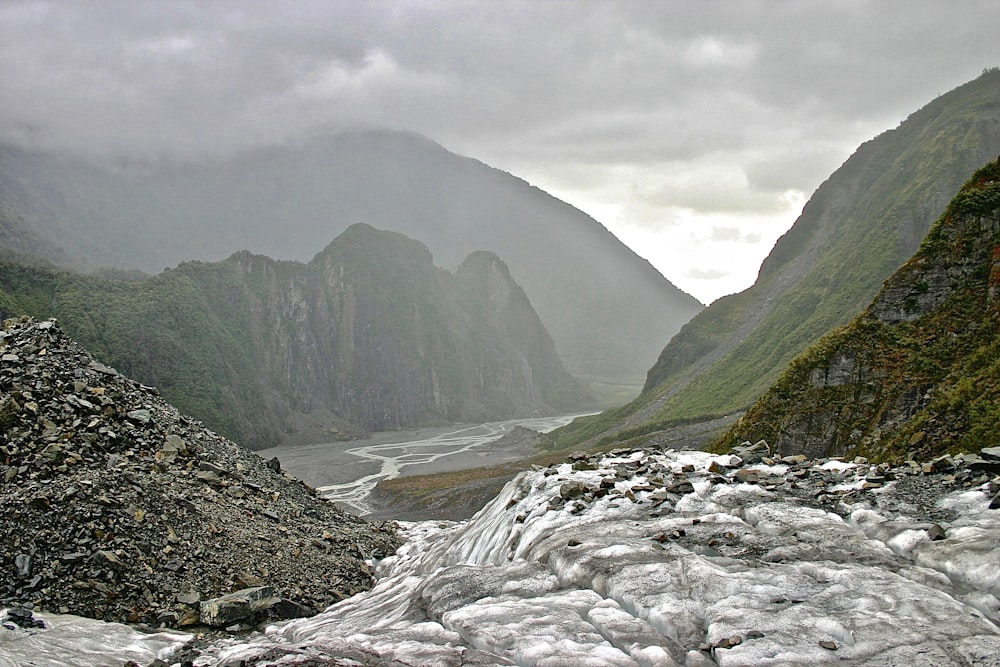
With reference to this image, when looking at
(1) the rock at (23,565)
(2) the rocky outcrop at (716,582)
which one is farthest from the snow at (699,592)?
(1) the rock at (23,565)

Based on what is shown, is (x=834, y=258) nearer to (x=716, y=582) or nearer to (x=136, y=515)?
(x=716, y=582)

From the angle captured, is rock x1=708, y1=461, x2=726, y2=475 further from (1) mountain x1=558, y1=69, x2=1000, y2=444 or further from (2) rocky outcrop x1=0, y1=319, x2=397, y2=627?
(1) mountain x1=558, y1=69, x2=1000, y2=444

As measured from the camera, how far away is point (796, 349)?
10156cm

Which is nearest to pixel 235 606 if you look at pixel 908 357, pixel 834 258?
pixel 908 357

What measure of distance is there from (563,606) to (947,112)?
572 ft

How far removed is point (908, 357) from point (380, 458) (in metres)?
113

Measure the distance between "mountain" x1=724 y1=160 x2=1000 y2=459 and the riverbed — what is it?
54.5 m

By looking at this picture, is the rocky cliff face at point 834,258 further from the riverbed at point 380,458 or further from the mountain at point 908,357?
the mountain at point 908,357

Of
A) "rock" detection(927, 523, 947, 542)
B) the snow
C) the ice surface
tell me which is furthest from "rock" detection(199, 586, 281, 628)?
"rock" detection(927, 523, 947, 542)

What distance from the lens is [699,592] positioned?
1195 cm

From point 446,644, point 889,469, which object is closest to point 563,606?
point 446,644

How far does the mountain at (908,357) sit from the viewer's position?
1080 inches

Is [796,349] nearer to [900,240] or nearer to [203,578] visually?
[900,240]

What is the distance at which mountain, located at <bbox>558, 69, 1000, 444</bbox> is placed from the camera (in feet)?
350
